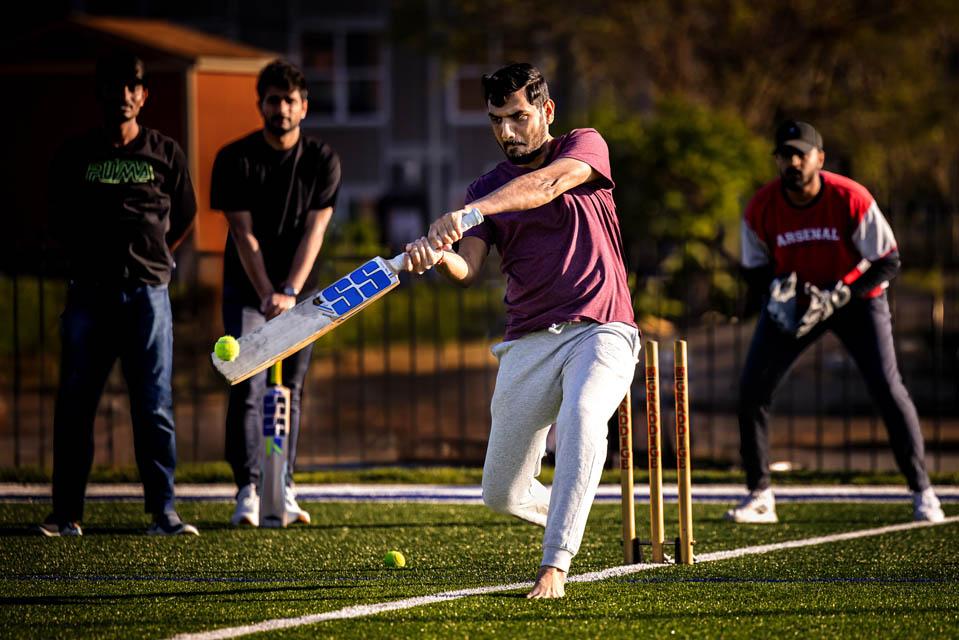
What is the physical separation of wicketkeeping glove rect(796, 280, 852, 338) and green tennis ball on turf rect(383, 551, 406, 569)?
99.9 inches

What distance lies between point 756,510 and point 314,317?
3.25m

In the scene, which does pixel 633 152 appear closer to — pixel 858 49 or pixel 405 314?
pixel 405 314

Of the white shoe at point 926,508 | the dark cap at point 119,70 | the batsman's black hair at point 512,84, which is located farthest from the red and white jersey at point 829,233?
the dark cap at point 119,70

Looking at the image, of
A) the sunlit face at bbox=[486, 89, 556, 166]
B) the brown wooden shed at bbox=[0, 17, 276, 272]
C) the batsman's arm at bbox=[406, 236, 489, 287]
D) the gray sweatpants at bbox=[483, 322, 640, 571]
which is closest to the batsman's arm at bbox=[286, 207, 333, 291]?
the batsman's arm at bbox=[406, 236, 489, 287]

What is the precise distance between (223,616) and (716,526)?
3.29 metres

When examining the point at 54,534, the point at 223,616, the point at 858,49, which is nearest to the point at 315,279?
the point at 54,534

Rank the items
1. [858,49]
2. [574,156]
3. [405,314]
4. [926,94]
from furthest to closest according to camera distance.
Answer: [926,94] → [858,49] → [405,314] → [574,156]

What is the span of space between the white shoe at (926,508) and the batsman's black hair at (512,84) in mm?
3544

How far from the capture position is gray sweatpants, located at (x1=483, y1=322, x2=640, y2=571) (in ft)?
18.8

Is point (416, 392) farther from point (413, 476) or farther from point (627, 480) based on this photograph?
point (627, 480)

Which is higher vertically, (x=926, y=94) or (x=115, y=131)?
(x=926, y=94)

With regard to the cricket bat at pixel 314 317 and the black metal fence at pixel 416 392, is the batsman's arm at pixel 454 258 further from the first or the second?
the black metal fence at pixel 416 392

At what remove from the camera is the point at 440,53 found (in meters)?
28.2

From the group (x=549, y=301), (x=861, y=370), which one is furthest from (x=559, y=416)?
(x=861, y=370)
